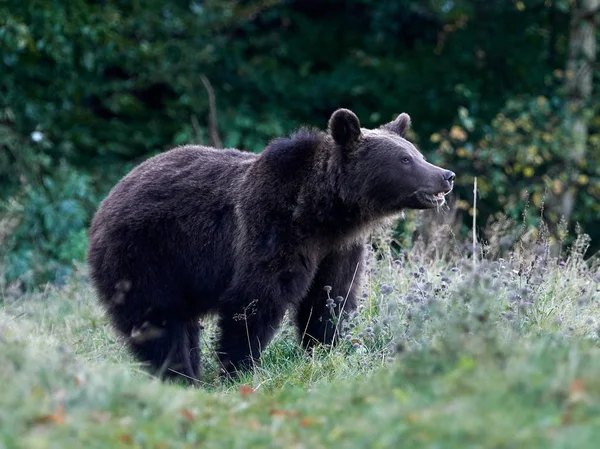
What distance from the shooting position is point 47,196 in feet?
46.3

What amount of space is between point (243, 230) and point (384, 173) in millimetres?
1191

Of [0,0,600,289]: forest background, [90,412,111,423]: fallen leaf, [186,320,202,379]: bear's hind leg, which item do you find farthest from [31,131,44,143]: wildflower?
[90,412,111,423]: fallen leaf

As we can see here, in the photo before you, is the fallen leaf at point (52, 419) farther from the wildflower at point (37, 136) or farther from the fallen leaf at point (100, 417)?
the wildflower at point (37, 136)

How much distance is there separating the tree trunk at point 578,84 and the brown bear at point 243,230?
7.93 m

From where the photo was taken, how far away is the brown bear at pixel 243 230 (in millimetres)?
6859

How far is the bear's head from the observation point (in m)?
7.05

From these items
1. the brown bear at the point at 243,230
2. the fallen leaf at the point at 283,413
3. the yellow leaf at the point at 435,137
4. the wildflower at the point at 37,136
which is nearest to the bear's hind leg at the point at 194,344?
A: the brown bear at the point at 243,230

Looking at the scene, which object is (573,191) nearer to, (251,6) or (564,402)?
(251,6)

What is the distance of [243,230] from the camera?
690cm

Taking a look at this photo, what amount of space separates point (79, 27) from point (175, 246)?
27.1 feet

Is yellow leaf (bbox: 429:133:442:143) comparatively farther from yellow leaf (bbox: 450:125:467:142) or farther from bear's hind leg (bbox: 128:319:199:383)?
bear's hind leg (bbox: 128:319:199:383)

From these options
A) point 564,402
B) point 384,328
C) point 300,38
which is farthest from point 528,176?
point 564,402

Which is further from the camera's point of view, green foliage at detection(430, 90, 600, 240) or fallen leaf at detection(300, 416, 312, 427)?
green foliage at detection(430, 90, 600, 240)

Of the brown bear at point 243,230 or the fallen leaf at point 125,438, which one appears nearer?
the fallen leaf at point 125,438
